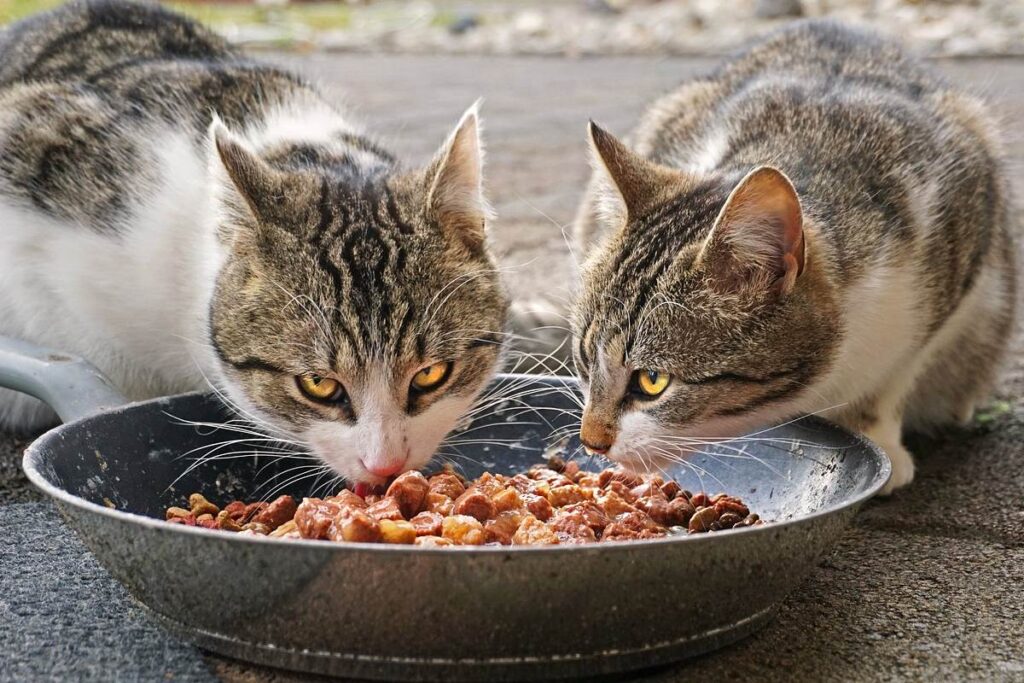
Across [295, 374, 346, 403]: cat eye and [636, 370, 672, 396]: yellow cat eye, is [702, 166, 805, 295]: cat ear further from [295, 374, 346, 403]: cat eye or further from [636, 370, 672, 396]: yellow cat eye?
[295, 374, 346, 403]: cat eye

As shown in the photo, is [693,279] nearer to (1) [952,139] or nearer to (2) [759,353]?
(2) [759,353]

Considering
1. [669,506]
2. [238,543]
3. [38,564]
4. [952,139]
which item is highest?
[952,139]

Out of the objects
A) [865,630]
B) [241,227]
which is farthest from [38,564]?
[865,630]

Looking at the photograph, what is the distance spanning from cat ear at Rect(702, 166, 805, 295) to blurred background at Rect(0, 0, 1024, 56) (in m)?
7.49

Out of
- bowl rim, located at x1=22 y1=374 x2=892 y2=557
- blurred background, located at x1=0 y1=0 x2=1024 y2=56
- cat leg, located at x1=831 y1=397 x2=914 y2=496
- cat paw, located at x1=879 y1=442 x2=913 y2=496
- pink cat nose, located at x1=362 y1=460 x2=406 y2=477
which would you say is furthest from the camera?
blurred background, located at x1=0 y1=0 x2=1024 y2=56

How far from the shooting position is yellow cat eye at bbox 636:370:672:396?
2.04 meters

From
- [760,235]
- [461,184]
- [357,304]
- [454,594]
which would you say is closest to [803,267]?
[760,235]

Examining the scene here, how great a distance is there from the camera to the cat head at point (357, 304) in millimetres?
2031

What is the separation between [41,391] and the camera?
83.6 inches

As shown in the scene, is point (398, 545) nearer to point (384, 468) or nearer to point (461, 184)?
point (384, 468)

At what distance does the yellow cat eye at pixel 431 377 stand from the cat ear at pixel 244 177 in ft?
1.37

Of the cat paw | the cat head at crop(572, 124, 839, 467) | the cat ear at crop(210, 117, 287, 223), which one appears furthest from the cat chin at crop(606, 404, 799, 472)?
the cat ear at crop(210, 117, 287, 223)

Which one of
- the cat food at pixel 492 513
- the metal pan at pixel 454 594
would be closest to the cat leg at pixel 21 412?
the cat food at pixel 492 513

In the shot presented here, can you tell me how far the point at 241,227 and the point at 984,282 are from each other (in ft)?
5.43
